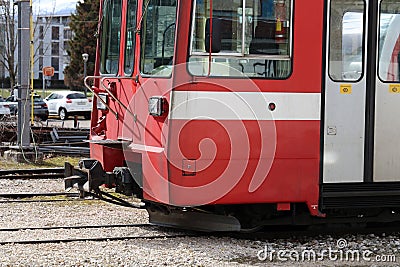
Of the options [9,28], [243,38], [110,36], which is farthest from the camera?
[9,28]

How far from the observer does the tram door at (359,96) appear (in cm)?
823

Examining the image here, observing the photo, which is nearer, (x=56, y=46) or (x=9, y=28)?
(x=9, y=28)

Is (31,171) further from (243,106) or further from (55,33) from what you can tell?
(55,33)

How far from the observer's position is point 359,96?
8250 millimetres

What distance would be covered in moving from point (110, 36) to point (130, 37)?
794 millimetres

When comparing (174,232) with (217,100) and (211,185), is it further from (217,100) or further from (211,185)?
(217,100)

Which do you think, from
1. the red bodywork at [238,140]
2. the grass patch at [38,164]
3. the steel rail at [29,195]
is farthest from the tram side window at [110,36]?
the grass patch at [38,164]

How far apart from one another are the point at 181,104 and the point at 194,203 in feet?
3.45

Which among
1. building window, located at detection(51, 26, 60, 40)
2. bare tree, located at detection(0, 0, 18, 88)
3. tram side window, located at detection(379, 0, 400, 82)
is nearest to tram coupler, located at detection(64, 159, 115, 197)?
tram side window, located at detection(379, 0, 400, 82)

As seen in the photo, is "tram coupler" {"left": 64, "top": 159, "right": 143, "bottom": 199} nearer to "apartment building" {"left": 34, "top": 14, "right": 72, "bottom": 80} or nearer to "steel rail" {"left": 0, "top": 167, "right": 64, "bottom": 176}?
"steel rail" {"left": 0, "top": 167, "right": 64, "bottom": 176}

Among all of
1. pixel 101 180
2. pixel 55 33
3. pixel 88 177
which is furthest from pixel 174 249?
pixel 55 33

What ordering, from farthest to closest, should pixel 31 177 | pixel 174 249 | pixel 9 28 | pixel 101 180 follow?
pixel 9 28 → pixel 31 177 → pixel 101 180 → pixel 174 249

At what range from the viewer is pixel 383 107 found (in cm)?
831

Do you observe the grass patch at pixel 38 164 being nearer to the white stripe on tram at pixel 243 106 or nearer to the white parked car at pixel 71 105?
the white stripe on tram at pixel 243 106
